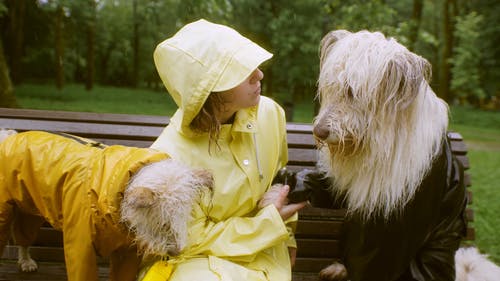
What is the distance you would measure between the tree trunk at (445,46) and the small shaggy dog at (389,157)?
59.6 feet

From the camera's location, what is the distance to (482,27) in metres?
20.7

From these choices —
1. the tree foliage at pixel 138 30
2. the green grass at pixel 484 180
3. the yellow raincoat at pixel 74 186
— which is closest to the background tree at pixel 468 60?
the green grass at pixel 484 180

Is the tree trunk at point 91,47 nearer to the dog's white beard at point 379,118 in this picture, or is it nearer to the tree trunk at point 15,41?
the tree trunk at point 15,41

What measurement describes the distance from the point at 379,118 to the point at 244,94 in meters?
0.63

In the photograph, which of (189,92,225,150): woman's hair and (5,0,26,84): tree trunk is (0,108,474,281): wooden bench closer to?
(189,92,225,150): woman's hair

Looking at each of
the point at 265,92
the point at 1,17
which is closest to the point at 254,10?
the point at 265,92

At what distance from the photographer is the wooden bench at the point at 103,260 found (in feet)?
10.4

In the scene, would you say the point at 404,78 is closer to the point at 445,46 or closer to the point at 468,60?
the point at 445,46

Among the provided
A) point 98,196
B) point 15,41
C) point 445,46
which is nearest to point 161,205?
point 98,196

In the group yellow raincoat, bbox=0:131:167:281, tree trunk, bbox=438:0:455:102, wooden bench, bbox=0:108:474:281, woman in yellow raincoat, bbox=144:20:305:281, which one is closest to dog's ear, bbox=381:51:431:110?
woman in yellow raincoat, bbox=144:20:305:281

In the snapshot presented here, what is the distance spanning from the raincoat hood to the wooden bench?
1.00 m

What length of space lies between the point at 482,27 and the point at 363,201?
69.1ft

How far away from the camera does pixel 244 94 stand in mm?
2373

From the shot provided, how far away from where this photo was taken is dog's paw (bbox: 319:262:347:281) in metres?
3.00
